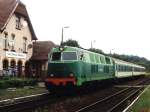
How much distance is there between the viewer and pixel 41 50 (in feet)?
186

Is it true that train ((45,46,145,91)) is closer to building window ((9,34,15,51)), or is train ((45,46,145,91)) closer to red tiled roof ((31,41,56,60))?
building window ((9,34,15,51))

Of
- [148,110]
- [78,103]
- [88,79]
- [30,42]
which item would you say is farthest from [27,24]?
[148,110]

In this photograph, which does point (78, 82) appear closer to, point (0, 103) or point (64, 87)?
point (64, 87)

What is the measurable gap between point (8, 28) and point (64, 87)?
21583 mm

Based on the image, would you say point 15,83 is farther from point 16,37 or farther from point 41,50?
point 41,50

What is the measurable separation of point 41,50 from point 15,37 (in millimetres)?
8883

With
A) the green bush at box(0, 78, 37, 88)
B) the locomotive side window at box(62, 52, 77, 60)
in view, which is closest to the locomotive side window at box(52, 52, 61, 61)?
the locomotive side window at box(62, 52, 77, 60)

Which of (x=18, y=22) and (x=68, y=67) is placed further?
(x=18, y=22)

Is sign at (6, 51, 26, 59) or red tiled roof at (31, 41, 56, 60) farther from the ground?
red tiled roof at (31, 41, 56, 60)

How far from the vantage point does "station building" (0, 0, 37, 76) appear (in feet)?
148

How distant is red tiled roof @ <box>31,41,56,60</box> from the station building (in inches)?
76.1

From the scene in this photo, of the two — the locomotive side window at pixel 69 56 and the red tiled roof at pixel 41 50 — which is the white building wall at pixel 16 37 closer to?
the red tiled roof at pixel 41 50

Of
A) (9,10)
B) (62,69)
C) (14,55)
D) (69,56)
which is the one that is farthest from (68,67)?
(9,10)

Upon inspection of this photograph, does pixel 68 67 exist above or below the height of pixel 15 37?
below
